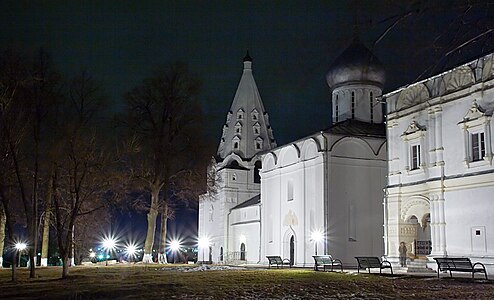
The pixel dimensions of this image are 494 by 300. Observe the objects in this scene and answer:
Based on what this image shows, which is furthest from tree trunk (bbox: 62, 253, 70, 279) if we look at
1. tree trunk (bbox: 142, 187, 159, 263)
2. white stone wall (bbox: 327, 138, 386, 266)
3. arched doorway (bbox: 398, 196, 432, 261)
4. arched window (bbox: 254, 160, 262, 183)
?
arched window (bbox: 254, 160, 262, 183)

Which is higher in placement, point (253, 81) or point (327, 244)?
point (253, 81)

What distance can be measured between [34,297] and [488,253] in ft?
51.9

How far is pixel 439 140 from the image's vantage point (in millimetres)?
23375

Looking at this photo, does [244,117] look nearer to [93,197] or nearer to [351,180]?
[351,180]

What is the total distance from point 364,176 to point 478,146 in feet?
36.3

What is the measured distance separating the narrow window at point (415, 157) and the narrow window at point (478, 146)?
9.88 ft

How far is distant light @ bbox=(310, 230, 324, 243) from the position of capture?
31219mm

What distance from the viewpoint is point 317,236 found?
1238 inches

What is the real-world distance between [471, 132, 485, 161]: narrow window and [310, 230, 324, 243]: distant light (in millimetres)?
11150

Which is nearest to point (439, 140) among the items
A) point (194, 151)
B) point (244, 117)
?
point (194, 151)

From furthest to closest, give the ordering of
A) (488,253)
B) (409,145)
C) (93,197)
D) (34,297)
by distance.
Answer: (93,197) < (409,145) < (488,253) < (34,297)

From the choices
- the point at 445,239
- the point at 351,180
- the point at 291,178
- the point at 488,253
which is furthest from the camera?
the point at 291,178

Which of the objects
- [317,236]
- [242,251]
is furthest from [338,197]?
[242,251]

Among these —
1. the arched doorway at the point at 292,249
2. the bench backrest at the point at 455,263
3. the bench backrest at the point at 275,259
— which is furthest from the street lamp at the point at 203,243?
the bench backrest at the point at 455,263
